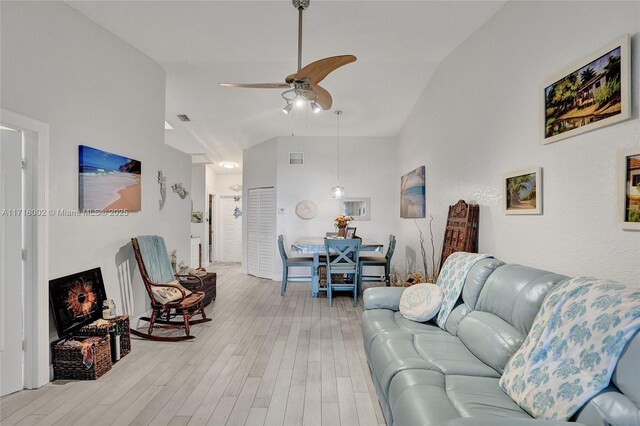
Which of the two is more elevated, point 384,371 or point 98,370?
point 384,371

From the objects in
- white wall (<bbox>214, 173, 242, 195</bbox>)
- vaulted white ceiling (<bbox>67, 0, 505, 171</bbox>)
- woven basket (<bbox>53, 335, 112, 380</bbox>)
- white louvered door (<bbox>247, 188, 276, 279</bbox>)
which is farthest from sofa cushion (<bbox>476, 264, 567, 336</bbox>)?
white wall (<bbox>214, 173, 242, 195</bbox>)

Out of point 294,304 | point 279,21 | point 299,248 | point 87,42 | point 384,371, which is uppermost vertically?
point 279,21

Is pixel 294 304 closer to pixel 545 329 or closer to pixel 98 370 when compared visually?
pixel 98 370

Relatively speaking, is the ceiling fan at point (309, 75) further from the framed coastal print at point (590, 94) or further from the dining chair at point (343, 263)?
the dining chair at point (343, 263)

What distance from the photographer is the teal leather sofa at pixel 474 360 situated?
3.66ft

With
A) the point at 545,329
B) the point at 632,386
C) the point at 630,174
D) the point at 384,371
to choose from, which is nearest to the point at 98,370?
the point at 384,371

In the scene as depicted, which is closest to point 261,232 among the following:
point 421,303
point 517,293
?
point 421,303

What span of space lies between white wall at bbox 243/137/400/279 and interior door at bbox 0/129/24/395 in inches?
169

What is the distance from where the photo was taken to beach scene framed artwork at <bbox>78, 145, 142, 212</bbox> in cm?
282

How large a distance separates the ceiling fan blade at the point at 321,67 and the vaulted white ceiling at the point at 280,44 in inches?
22.1

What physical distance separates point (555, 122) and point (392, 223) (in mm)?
4542

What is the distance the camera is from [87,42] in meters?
2.85

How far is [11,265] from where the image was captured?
231cm

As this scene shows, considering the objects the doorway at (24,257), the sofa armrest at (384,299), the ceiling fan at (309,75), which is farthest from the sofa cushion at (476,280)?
the doorway at (24,257)
